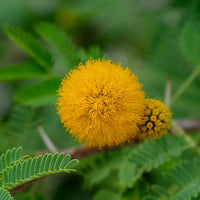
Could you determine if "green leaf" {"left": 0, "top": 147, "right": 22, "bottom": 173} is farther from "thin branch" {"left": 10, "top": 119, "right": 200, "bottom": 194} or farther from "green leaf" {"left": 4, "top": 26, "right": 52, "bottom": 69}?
"green leaf" {"left": 4, "top": 26, "right": 52, "bottom": 69}

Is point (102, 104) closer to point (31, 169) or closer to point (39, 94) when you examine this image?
point (31, 169)

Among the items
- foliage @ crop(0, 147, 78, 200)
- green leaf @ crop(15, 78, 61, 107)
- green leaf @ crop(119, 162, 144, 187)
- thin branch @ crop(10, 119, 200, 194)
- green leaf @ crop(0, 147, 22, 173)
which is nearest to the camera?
foliage @ crop(0, 147, 78, 200)

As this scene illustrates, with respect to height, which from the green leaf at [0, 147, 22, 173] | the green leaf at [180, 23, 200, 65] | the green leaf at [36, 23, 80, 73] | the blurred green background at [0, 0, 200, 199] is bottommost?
the green leaf at [0, 147, 22, 173]

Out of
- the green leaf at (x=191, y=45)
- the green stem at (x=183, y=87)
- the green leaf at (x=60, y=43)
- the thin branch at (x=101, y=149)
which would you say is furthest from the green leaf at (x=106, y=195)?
the green leaf at (x=191, y=45)

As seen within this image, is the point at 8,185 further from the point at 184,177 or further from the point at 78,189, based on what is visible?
the point at 78,189

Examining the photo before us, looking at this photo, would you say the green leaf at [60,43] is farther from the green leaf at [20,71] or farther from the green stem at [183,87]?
the green stem at [183,87]

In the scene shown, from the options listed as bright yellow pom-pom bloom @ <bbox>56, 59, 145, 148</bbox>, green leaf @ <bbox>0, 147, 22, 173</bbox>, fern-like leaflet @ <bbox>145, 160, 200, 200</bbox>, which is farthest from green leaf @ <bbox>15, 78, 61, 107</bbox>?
fern-like leaflet @ <bbox>145, 160, 200, 200</bbox>

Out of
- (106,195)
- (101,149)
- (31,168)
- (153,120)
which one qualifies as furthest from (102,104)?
(106,195)
